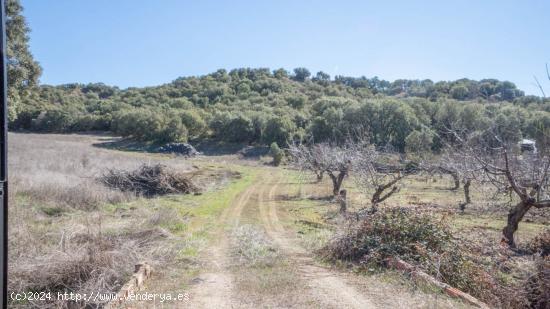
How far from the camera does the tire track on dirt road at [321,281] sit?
650cm

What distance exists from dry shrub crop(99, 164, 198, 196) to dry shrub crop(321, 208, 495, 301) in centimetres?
1370

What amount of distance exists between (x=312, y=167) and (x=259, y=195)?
4945 mm

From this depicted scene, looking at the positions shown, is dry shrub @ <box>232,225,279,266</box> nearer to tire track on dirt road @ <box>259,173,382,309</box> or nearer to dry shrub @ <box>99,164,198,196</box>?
tire track on dirt road @ <box>259,173,382,309</box>

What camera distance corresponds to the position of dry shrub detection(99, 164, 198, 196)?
21.0 meters

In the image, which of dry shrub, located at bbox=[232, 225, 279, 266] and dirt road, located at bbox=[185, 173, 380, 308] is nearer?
dirt road, located at bbox=[185, 173, 380, 308]

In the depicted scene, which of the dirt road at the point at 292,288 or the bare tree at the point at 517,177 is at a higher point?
the bare tree at the point at 517,177

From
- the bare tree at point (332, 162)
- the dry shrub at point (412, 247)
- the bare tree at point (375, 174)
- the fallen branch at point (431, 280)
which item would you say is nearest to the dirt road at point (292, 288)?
the fallen branch at point (431, 280)

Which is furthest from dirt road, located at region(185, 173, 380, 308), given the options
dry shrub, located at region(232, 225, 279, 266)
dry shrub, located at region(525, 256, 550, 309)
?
dry shrub, located at region(525, 256, 550, 309)

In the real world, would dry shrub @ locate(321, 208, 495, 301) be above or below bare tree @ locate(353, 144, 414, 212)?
below

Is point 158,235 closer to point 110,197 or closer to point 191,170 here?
point 110,197

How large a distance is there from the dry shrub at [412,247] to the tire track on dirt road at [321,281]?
0.80 meters

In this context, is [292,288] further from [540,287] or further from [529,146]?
[529,146]

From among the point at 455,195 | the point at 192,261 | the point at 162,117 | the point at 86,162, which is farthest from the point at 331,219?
the point at 162,117

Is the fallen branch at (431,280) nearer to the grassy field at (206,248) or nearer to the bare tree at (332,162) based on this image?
the grassy field at (206,248)
